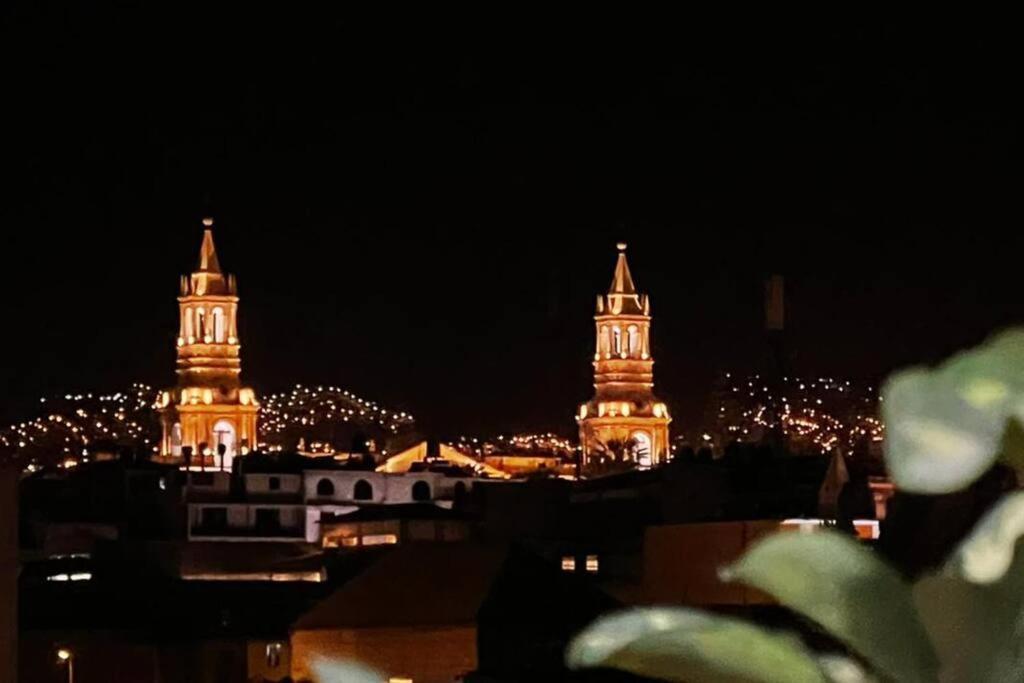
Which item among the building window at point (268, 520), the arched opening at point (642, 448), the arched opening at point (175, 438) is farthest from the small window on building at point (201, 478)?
the arched opening at point (642, 448)

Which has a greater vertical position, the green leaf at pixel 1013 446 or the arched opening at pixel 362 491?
the green leaf at pixel 1013 446

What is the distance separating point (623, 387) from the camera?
10088 centimetres

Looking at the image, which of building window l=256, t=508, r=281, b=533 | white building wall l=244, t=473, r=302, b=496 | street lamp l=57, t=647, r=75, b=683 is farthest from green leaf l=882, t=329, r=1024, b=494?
white building wall l=244, t=473, r=302, b=496

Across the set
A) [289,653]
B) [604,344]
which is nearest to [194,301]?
[604,344]

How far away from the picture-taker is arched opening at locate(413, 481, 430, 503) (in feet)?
226

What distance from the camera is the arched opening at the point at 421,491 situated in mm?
68812

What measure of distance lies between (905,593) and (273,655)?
115 feet

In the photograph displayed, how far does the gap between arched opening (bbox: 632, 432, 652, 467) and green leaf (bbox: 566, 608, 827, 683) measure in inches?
3636

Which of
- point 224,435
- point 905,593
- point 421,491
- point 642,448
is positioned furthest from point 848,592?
point 642,448

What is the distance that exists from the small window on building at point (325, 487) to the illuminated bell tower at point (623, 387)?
30719 millimetres

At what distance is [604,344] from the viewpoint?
103250 mm

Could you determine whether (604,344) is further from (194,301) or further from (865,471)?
(865,471)

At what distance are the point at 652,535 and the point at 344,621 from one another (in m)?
3.45

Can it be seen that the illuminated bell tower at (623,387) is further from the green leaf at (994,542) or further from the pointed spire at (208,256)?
the green leaf at (994,542)
